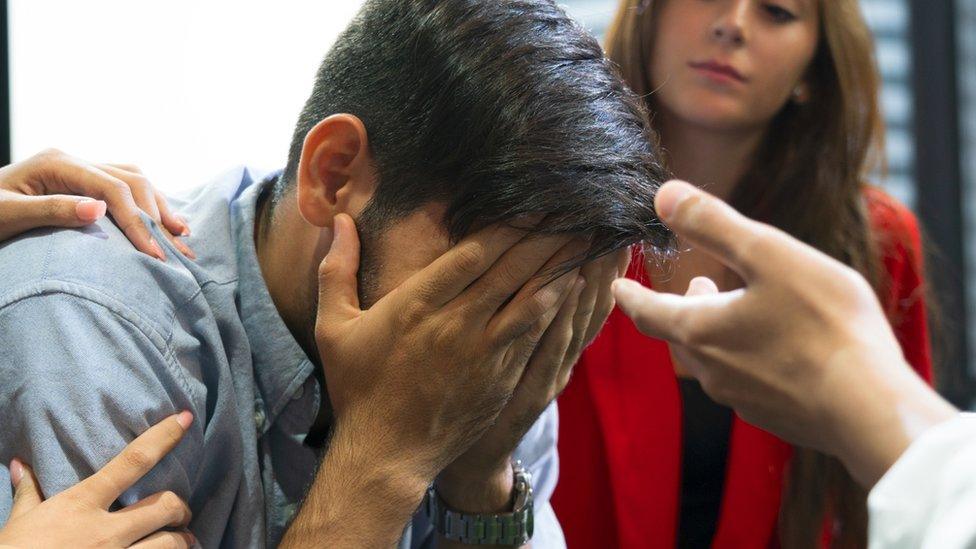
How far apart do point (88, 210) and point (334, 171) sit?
253 mm

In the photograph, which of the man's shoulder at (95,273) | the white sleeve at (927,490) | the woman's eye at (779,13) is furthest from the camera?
the woman's eye at (779,13)

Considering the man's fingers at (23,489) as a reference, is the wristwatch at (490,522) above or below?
below

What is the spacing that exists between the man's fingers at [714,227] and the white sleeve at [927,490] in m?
0.17

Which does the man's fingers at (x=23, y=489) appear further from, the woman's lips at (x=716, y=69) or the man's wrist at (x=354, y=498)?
the woman's lips at (x=716, y=69)

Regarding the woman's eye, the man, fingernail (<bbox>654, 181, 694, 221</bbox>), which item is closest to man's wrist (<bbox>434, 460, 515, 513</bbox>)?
the man

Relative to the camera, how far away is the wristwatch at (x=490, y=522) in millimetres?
1379

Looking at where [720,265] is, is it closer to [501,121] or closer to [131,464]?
[501,121]

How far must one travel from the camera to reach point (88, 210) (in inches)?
43.7

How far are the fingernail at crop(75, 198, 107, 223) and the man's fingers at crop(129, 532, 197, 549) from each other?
12.4 inches


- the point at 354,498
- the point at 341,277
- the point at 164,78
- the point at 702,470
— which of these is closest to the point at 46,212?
the point at 341,277

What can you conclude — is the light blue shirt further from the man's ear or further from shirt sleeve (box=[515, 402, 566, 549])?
shirt sleeve (box=[515, 402, 566, 549])

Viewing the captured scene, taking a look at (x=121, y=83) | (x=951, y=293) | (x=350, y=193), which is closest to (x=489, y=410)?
(x=350, y=193)

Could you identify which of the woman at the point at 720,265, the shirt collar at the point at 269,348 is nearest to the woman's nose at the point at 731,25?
the woman at the point at 720,265

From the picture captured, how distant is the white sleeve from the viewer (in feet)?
2.38
